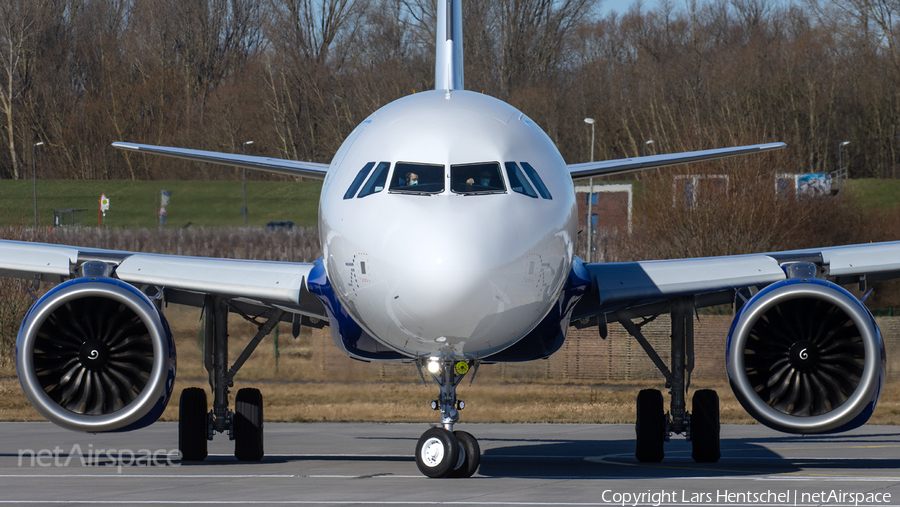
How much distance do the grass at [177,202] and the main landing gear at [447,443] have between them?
46756 mm

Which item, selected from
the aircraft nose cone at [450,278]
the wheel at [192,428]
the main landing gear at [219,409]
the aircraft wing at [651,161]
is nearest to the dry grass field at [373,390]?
the main landing gear at [219,409]

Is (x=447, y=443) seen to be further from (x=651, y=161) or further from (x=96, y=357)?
(x=651, y=161)

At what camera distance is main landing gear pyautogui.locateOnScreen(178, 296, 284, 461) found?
48.1 feet

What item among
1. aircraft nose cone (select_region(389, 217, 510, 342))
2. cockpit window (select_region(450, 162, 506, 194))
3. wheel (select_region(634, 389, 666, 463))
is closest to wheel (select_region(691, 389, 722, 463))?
wheel (select_region(634, 389, 666, 463))

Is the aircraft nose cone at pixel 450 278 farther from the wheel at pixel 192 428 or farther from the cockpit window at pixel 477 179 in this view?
the wheel at pixel 192 428

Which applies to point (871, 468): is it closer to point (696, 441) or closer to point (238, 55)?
point (696, 441)

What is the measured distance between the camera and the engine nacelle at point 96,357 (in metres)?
11.4

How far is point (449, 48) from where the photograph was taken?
1545 cm

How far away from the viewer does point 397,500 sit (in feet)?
32.3

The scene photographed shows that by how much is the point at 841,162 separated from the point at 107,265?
214ft

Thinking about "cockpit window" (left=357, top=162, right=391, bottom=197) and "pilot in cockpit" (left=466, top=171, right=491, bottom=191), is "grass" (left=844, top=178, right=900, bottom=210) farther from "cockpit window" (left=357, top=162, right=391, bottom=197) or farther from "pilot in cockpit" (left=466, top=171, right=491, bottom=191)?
"cockpit window" (left=357, top=162, right=391, bottom=197)

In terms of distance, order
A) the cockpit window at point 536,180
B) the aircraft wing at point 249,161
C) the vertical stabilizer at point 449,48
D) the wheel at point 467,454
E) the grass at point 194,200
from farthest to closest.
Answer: the grass at point 194,200 → the vertical stabilizer at point 449,48 → the aircraft wing at point 249,161 → the wheel at point 467,454 → the cockpit window at point 536,180

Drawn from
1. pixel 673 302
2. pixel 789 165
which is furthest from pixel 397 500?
pixel 789 165

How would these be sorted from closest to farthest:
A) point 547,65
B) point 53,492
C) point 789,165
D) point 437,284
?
point 437,284 → point 53,492 → point 789,165 → point 547,65
